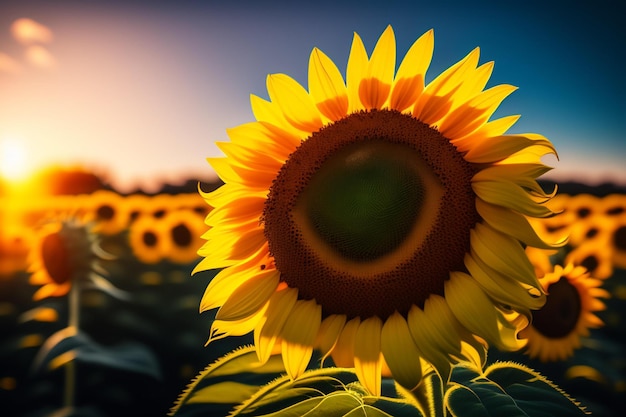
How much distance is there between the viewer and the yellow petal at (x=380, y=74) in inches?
32.3

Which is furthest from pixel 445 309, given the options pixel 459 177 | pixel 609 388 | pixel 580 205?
pixel 580 205

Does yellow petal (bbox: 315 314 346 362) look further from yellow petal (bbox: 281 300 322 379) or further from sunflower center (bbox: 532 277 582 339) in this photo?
sunflower center (bbox: 532 277 582 339)

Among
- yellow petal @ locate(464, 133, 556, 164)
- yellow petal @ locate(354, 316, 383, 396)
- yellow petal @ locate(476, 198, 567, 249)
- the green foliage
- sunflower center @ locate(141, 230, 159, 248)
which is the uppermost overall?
yellow petal @ locate(464, 133, 556, 164)

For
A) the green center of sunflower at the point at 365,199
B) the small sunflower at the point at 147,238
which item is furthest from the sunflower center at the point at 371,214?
the small sunflower at the point at 147,238

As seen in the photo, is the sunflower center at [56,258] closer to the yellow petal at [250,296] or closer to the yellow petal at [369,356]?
the yellow petal at [250,296]

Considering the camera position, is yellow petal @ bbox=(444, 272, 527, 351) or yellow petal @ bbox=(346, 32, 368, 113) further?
yellow petal @ bbox=(346, 32, 368, 113)

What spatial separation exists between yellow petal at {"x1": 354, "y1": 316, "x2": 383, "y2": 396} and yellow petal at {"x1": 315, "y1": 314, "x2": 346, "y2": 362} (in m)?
0.03

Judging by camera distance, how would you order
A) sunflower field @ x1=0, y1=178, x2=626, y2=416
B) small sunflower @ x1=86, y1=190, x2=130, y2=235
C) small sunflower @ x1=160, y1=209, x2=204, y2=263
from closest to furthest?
sunflower field @ x1=0, y1=178, x2=626, y2=416 < small sunflower @ x1=160, y1=209, x2=204, y2=263 < small sunflower @ x1=86, y1=190, x2=130, y2=235

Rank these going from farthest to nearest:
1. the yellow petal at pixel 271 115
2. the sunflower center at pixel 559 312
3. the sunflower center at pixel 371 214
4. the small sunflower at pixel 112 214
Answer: the small sunflower at pixel 112 214, the sunflower center at pixel 559 312, the yellow petal at pixel 271 115, the sunflower center at pixel 371 214

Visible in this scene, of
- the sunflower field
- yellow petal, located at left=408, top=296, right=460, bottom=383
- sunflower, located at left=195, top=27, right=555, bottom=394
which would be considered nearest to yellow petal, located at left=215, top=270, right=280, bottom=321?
sunflower, located at left=195, top=27, right=555, bottom=394

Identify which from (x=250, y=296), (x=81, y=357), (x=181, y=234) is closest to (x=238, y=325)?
(x=250, y=296)

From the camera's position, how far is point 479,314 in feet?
2.31

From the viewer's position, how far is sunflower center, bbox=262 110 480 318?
2.50 feet

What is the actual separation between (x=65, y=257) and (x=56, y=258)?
38mm
